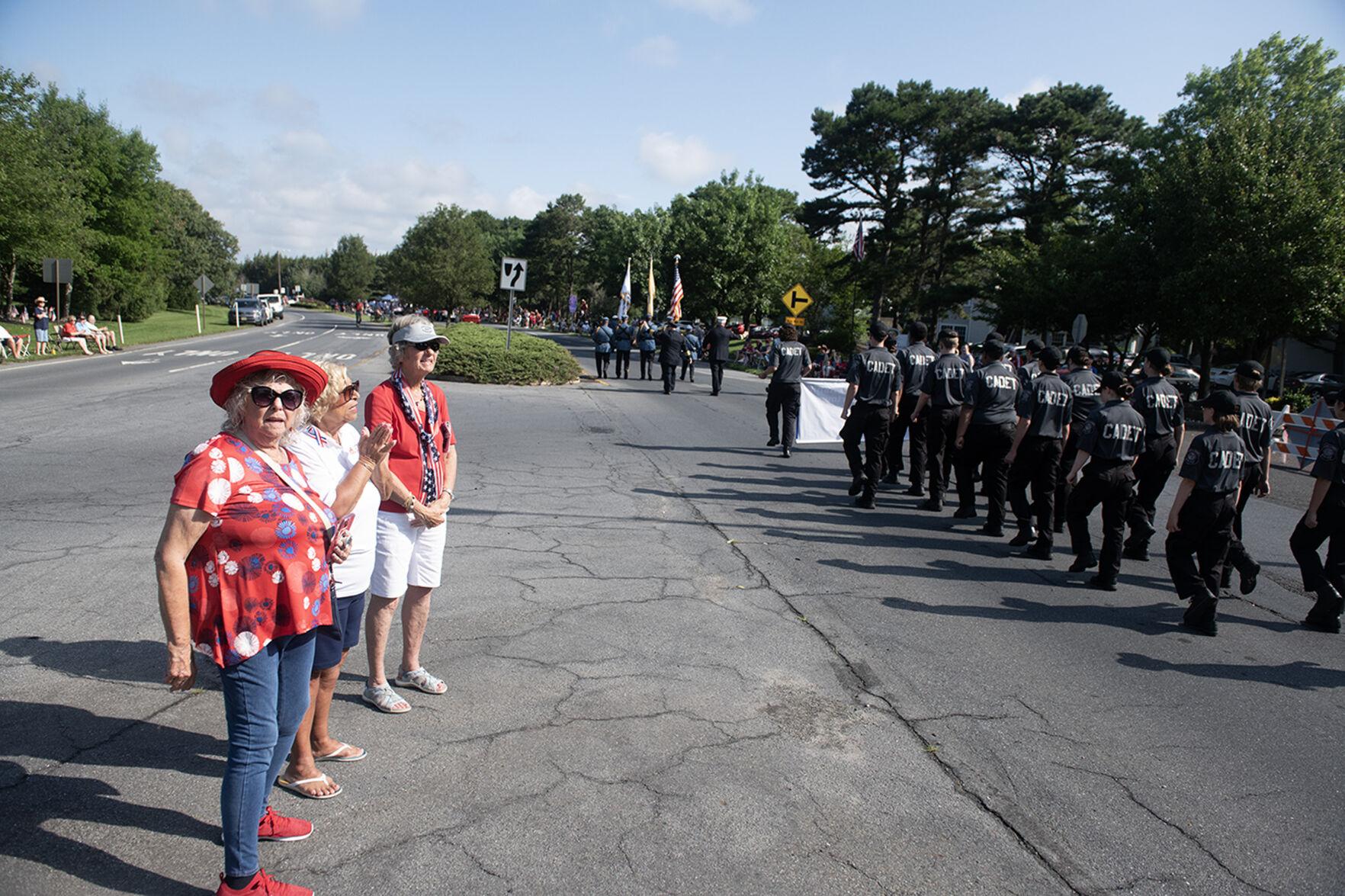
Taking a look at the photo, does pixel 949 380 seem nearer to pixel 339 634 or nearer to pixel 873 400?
pixel 873 400

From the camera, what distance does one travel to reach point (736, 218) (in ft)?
157

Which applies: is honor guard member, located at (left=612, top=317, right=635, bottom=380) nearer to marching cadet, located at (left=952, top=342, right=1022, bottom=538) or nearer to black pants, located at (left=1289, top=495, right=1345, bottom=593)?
marching cadet, located at (left=952, top=342, right=1022, bottom=538)

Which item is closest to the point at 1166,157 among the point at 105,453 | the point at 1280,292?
the point at 1280,292

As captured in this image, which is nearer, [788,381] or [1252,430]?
[1252,430]

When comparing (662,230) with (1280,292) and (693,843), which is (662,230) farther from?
(693,843)

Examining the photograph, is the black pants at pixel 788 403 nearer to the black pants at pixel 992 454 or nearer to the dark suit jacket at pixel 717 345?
the black pants at pixel 992 454

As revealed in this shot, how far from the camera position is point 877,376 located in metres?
9.55

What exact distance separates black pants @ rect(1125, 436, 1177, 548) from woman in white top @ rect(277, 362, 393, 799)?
266 inches

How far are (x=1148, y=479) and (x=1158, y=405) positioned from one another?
29.8 inches

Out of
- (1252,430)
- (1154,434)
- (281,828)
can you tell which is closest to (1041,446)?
(1154,434)

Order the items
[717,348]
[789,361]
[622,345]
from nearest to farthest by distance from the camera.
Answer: [789,361] < [717,348] < [622,345]

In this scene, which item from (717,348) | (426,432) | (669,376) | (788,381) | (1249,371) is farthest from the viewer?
(669,376)

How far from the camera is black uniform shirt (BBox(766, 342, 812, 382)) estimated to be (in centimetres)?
1255

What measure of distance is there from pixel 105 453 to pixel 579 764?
9.77 metres
